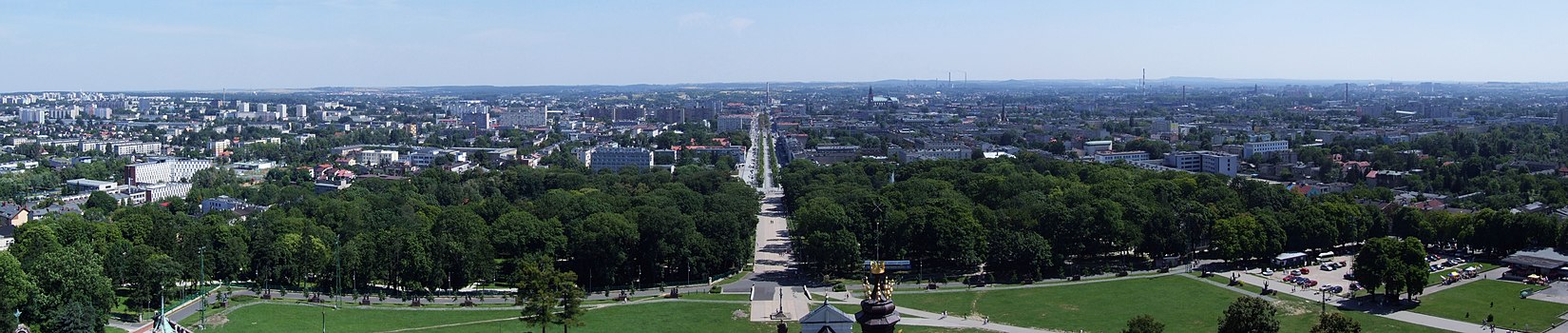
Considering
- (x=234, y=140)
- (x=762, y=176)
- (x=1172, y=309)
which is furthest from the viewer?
(x=234, y=140)

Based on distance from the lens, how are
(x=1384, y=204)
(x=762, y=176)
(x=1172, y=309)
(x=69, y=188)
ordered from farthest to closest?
(x=762, y=176), (x=69, y=188), (x=1384, y=204), (x=1172, y=309)

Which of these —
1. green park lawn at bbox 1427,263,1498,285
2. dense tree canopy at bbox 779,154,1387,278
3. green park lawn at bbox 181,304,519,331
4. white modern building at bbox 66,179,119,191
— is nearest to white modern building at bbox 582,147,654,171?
white modern building at bbox 66,179,119,191

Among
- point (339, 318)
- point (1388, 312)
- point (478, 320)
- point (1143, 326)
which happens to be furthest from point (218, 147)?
point (1143, 326)

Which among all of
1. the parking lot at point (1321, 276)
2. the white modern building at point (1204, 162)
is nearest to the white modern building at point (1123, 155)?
the white modern building at point (1204, 162)

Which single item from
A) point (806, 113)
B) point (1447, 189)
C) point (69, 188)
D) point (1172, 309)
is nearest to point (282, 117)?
point (806, 113)

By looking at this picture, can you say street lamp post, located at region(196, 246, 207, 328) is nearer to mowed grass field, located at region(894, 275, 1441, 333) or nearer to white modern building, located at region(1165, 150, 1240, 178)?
mowed grass field, located at region(894, 275, 1441, 333)

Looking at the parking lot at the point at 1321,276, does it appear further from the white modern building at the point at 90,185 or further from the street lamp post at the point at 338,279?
the white modern building at the point at 90,185

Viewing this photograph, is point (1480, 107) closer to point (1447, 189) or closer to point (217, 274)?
point (1447, 189)
